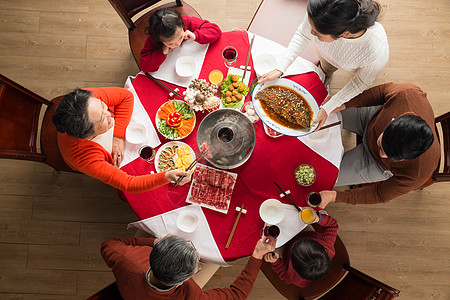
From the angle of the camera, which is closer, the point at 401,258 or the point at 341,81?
the point at 401,258

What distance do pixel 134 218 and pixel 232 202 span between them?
141 centimetres

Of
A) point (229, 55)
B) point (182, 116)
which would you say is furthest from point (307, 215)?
point (229, 55)

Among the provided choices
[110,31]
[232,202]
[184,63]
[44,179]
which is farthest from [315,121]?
[44,179]

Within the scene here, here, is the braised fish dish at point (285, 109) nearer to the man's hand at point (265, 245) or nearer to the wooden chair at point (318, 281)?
the man's hand at point (265, 245)

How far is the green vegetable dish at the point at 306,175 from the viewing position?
1.97 metres

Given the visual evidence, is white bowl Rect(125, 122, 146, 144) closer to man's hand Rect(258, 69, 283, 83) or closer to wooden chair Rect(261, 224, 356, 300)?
man's hand Rect(258, 69, 283, 83)

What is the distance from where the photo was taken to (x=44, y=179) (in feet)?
9.82

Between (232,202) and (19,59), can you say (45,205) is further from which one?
(232,202)

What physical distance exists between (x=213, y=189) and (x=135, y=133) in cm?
64

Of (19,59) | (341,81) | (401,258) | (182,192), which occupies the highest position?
(341,81)

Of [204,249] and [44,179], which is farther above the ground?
[204,249]

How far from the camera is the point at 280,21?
247 centimetres

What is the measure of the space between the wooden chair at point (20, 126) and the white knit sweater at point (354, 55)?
1765 mm

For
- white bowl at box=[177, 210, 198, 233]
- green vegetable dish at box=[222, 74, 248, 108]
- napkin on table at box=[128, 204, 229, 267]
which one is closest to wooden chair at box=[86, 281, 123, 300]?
napkin on table at box=[128, 204, 229, 267]
